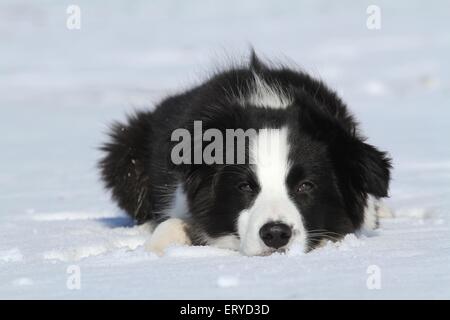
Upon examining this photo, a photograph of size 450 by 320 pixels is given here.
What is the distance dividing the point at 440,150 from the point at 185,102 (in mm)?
4190

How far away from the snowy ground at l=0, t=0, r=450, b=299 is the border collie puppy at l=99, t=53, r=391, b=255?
0.18 meters

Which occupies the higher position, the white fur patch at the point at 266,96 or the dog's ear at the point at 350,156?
the white fur patch at the point at 266,96

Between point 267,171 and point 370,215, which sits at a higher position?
point 267,171

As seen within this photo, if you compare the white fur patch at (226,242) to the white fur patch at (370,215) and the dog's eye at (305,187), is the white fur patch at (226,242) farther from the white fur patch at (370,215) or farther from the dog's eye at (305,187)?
the white fur patch at (370,215)

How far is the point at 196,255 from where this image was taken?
4.58 meters

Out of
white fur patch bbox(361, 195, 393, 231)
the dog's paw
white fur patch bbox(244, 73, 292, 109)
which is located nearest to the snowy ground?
white fur patch bbox(361, 195, 393, 231)

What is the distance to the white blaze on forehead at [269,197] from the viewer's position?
4383mm

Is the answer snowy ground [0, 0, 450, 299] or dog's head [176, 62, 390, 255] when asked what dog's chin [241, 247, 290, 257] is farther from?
snowy ground [0, 0, 450, 299]

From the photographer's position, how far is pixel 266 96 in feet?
17.1

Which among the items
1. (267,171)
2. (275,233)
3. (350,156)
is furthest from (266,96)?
(275,233)

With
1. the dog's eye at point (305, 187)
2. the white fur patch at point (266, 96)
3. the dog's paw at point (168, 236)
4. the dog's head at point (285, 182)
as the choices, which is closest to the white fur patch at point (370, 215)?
the dog's head at point (285, 182)

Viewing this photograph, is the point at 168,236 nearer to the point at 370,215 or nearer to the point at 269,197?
the point at 269,197

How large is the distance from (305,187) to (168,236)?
0.91 metres

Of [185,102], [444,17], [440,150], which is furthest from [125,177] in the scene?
[444,17]
